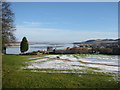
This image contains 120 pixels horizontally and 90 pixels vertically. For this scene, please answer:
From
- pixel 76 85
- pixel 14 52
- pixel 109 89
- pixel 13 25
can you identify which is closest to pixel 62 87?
pixel 76 85

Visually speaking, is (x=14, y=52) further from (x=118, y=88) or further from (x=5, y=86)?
(x=118, y=88)

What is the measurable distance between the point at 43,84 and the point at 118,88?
2.72 metres

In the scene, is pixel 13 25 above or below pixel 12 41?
above

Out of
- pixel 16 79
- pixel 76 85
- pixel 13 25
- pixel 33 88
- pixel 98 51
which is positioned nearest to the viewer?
pixel 33 88

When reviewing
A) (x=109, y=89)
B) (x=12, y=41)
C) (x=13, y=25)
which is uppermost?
(x=13, y=25)

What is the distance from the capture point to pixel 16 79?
5137mm

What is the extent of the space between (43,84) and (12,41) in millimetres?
10181

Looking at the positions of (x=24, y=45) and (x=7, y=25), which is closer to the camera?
(x=7, y=25)

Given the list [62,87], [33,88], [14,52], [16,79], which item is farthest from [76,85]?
[14,52]

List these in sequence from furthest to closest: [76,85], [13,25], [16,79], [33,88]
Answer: [13,25], [16,79], [76,85], [33,88]

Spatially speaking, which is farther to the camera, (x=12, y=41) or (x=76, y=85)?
(x=12, y=41)

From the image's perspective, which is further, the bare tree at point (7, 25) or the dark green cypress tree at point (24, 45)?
the dark green cypress tree at point (24, 45)

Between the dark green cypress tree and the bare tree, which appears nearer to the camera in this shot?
the bare tree

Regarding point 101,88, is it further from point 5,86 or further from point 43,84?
point 5,86
